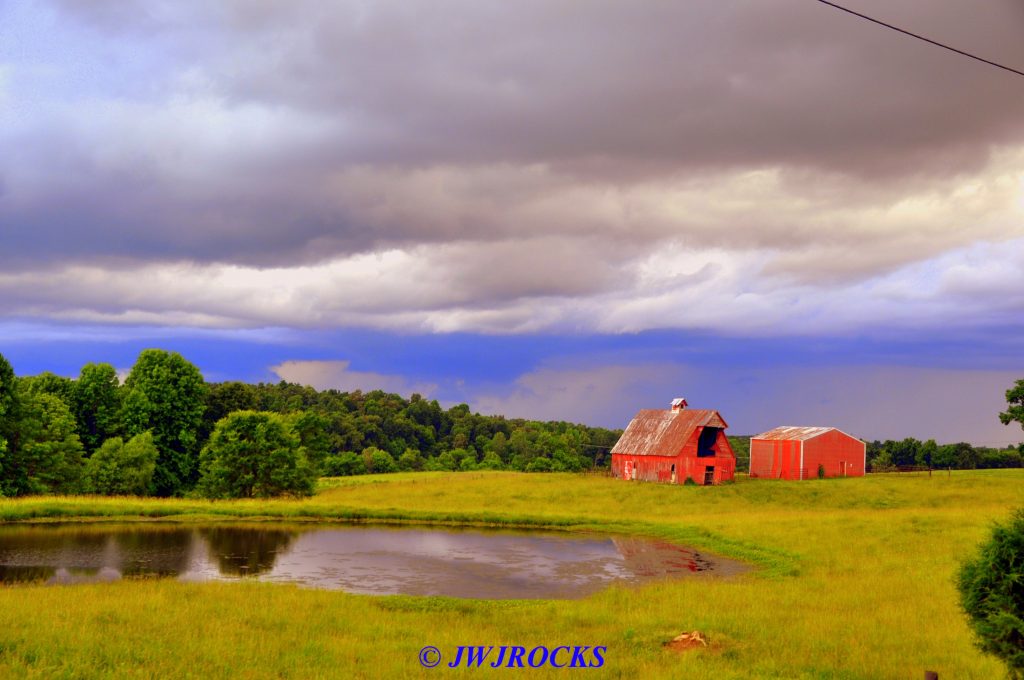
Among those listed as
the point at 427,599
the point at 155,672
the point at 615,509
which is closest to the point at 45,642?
the point at 155,672

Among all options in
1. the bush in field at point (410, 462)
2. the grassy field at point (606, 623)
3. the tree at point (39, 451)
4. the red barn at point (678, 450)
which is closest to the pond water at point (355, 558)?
the grassy field at point (606, 623)

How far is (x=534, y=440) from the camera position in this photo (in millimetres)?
167875

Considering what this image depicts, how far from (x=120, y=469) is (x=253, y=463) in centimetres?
1393

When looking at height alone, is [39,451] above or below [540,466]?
above

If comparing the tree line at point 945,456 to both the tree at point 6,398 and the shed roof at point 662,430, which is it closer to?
the shed roof at point 662,430

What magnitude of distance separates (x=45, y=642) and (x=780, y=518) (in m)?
43.6

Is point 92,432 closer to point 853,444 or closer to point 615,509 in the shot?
point 615,509

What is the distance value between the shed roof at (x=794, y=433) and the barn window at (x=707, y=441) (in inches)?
346

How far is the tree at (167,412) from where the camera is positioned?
7538 cm

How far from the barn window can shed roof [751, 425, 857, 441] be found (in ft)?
28.8

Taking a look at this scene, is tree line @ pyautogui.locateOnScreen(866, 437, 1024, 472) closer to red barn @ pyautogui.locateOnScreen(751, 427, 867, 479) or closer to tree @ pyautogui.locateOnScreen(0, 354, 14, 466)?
red barn @ pyautogui.locateOnScreen(751, 427, 867, 479)

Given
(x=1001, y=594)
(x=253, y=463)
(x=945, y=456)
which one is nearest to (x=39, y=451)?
(x=253, y=463)

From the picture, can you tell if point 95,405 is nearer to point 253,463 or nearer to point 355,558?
point 253,463

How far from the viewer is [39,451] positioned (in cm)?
6384
